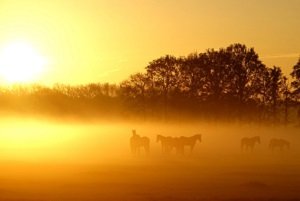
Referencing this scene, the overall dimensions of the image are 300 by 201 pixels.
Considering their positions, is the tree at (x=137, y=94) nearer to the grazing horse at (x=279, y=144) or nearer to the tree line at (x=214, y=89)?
the tree line at (x=214, y=89)

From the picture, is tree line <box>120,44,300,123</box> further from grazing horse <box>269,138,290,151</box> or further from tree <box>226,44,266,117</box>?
grazing horse <box>269,138,290,151</box>

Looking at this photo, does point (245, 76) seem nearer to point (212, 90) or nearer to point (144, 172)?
point (212, 90)

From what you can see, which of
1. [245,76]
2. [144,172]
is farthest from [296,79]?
[144,172]

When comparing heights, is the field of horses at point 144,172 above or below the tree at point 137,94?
below

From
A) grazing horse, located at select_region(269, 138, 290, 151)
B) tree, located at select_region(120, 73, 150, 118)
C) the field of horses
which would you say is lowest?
the field of horses

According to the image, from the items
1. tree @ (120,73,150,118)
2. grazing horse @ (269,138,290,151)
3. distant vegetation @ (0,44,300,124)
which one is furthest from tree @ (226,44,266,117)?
grazing horse @ (269,138,290,151)

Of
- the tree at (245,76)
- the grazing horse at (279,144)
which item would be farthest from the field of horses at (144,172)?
the tree at (245,76)

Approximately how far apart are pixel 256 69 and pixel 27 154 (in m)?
37.1

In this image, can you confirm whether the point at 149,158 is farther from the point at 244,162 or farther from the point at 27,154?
the point at 27,154

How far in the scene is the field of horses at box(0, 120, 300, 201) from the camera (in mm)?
21156

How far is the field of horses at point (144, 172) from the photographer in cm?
2116

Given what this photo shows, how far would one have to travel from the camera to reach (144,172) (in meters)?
27.8

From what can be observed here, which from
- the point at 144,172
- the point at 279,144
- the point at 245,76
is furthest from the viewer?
the point at 245,76

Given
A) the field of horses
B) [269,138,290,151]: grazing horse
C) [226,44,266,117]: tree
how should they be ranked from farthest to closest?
[226,44,266,117]: tree, [269,138,290,151]: grazing horse, the field of horses
